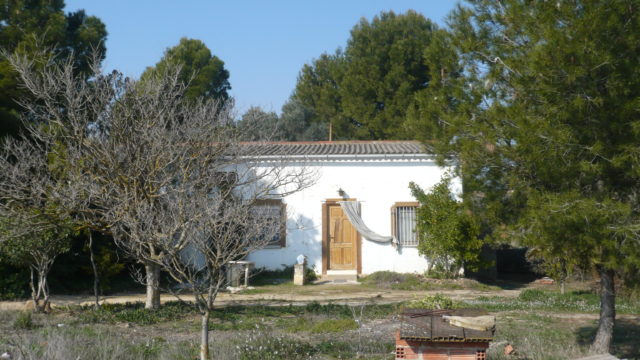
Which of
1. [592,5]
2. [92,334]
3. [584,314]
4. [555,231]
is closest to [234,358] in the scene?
[92,334]

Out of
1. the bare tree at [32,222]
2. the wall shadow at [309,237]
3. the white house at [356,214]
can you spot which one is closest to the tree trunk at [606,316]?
the bare tree at [32,222]

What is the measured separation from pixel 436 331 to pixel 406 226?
36.0 ft

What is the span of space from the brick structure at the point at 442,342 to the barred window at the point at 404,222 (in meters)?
10.7

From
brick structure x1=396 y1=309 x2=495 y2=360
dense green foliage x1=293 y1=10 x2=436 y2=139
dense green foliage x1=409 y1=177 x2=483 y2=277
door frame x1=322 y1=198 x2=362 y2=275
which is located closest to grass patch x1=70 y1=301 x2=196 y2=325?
brick structure x1=396 y1=309 x2=495 y2=360

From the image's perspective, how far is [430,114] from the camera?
8039 mm

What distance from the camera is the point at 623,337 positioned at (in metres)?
9.35

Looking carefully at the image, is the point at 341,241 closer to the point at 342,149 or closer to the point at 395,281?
the point at 395,281

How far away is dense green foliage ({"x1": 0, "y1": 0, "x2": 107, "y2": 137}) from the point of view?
48.4ft

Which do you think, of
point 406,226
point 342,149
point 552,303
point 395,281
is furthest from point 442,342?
point 342,149

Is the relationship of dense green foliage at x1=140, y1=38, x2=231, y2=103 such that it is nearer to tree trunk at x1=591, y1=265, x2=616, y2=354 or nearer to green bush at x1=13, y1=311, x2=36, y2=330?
green bush at x1=13, y1=311, x2=36, y2=330

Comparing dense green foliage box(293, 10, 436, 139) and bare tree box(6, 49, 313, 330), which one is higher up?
dense green foliage box(293, 10, 436, 139)

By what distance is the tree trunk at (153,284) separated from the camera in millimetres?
10680

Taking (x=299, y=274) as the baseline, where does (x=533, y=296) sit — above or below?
below

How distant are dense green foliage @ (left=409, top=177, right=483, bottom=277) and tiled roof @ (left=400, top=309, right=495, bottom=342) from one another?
903cm
